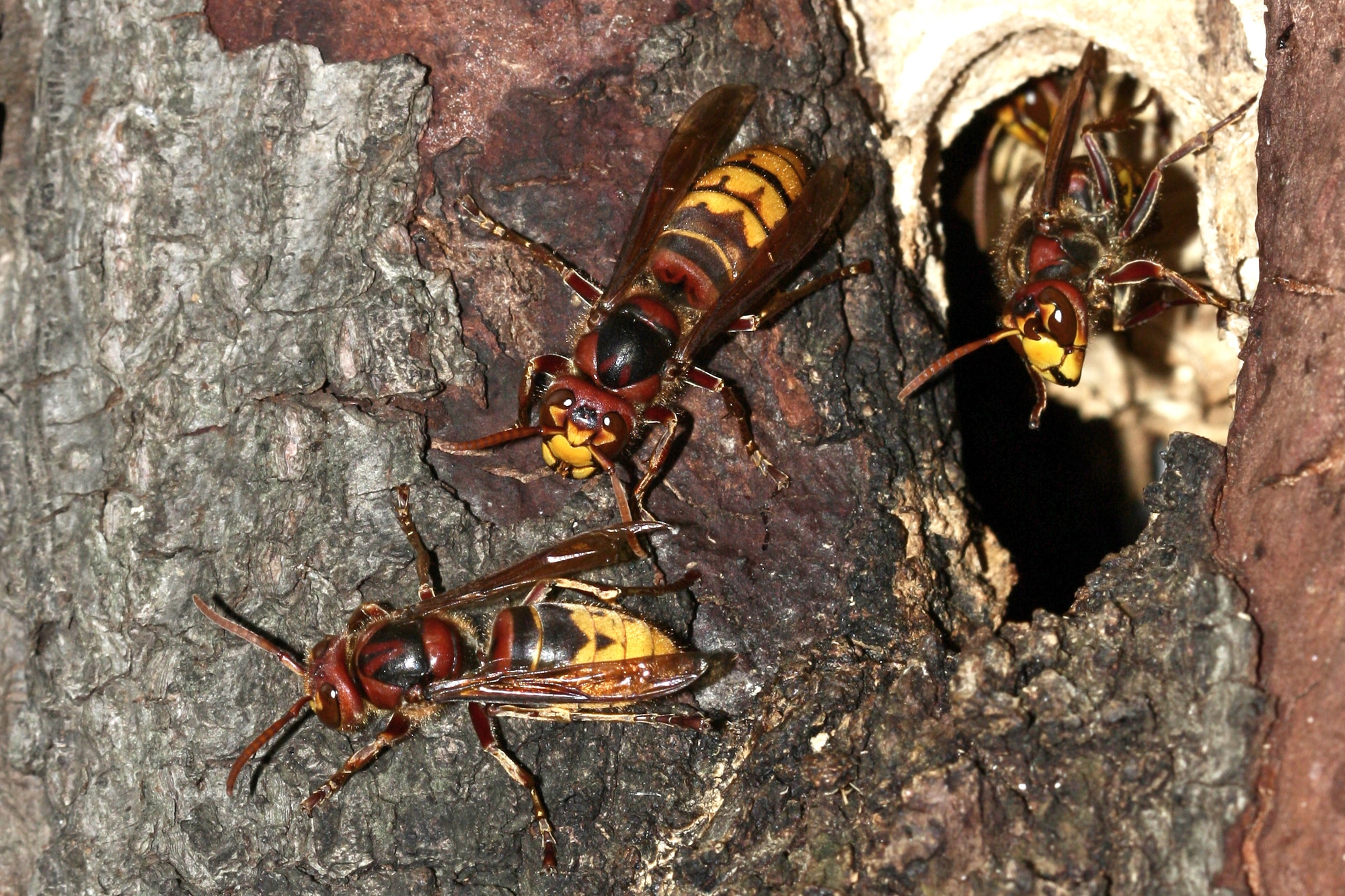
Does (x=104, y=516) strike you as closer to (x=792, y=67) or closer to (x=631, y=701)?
(x=631, y=701)

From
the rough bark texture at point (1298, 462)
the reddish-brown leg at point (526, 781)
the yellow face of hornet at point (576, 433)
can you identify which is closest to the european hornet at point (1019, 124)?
the rough bark texture at point (1298, 462)

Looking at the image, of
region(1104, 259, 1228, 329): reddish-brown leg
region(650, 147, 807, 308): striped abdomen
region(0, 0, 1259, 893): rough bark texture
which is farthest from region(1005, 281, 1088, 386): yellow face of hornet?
region(650, 147, 807, 308): striped abdomen

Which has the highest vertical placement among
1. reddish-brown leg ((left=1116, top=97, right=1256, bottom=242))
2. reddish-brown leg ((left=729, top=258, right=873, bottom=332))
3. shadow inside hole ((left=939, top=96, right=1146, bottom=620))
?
reddish-brown leg ((left=1116, top=97, right=1256, bottom=242))

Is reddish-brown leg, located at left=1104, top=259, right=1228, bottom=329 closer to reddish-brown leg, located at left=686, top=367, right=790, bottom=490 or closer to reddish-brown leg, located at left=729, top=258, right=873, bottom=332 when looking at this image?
reddish-brown leg, located at left=729, top=258, right=873, bottom=332

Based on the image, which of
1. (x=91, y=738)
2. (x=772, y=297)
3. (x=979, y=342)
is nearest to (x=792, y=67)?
(x=772, y=297)

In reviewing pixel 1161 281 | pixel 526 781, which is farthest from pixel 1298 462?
pixel 1161 281

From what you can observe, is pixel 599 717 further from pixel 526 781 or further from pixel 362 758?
pixel 362 758

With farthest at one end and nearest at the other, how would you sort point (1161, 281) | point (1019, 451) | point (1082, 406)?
point (1082, 406)
point (1019, 451)
point (1161, 281)

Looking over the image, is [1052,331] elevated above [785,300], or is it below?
above
